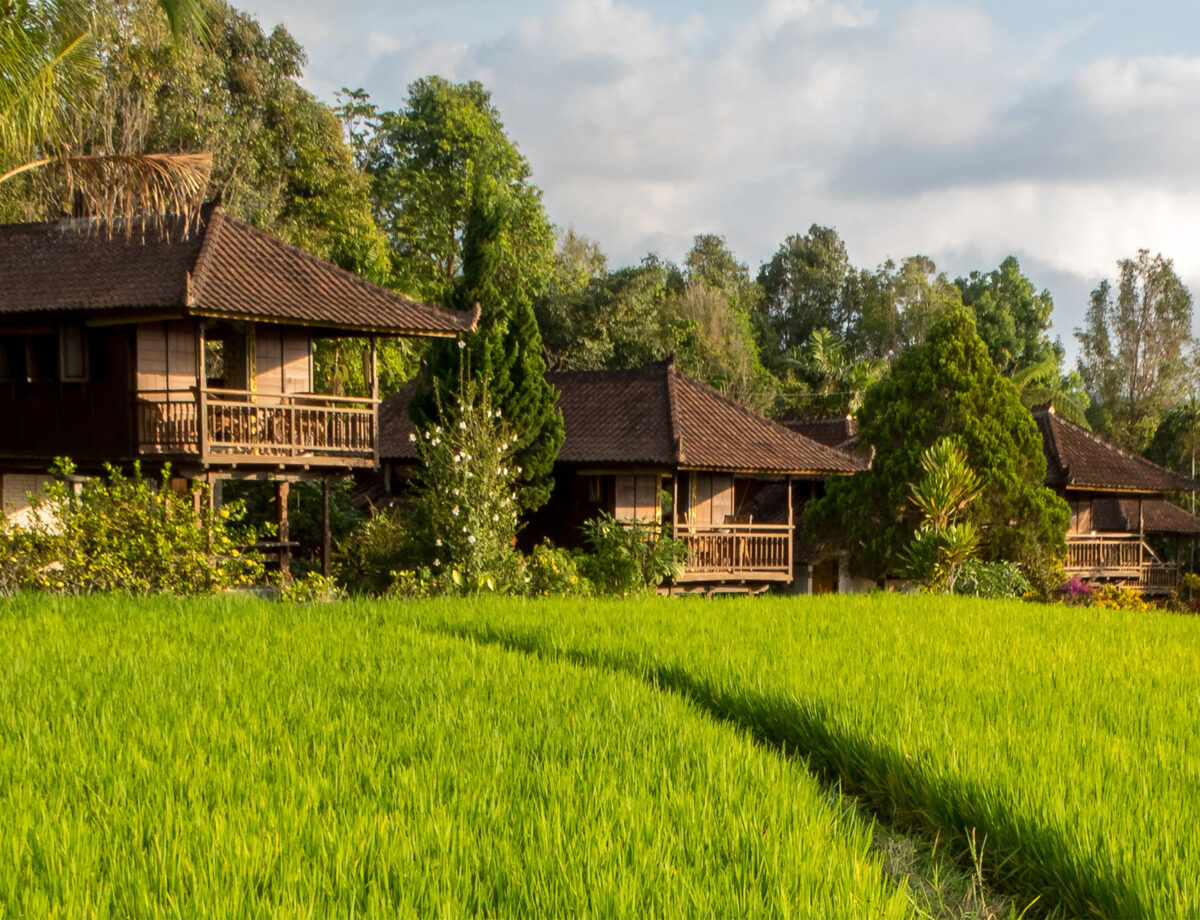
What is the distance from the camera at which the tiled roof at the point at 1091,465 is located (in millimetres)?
28781

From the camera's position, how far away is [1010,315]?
176ft

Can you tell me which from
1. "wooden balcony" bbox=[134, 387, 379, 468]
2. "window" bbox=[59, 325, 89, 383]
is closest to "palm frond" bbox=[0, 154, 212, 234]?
"wooden balcony" bbox=[134, 387, 379, 468]

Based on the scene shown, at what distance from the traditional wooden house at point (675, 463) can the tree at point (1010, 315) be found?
28.0 metres

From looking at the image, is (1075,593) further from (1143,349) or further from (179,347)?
(1143,349)

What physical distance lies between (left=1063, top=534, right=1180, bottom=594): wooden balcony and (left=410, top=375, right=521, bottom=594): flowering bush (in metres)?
17.5

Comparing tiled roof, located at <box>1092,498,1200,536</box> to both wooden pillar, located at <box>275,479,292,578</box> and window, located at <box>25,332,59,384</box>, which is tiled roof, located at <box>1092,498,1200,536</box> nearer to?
wooden pillar, located at <box>275,479,292,578</box>

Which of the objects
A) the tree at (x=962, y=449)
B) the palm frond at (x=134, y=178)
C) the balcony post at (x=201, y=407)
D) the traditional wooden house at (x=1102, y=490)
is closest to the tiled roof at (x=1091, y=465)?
the traditional wooden house at (x=1102, y=490)

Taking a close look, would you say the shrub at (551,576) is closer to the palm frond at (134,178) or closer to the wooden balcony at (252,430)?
the wooden balcony at (252,430)

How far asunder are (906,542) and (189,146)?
62.7 ft

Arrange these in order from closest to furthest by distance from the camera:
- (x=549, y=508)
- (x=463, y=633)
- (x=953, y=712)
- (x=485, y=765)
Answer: (x=485, y=765) → (x=953, y=712) → (x=463, y=633) → (x=549, y=508)

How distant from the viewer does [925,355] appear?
22859 millimetres

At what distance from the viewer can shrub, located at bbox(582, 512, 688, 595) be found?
56.2 feet

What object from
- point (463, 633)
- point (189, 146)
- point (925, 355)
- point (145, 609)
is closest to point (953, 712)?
point (463, 633)

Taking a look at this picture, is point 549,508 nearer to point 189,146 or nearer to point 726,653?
point 189,146
